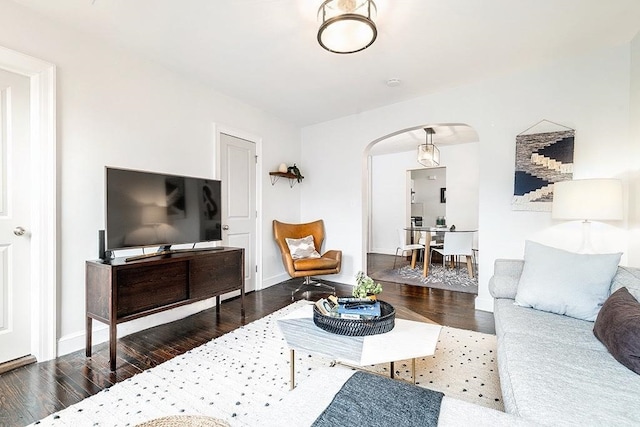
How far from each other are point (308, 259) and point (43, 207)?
2.70m

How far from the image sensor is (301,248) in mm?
4266

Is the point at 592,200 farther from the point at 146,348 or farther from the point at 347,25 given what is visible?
the point at 146,348

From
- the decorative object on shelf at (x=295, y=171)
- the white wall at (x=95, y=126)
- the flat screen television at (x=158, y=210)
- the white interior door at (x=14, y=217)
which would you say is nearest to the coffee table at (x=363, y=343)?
the flat screen television at (x=158, y=210)

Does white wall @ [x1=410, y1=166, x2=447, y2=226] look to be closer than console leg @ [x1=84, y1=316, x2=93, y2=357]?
No

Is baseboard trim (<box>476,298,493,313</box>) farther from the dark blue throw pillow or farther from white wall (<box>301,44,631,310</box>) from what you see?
the dark blue throw pillow

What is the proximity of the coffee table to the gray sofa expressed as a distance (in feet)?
1.26

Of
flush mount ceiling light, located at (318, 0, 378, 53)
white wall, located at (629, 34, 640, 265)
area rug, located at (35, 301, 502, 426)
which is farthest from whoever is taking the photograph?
white wall, located at (629, 34, 640, 265)

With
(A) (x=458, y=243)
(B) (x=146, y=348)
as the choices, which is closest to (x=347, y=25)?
(B) (x=146, y=348)

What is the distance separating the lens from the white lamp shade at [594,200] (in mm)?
2318

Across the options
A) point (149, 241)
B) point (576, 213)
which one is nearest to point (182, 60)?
Result: point (149, 241)

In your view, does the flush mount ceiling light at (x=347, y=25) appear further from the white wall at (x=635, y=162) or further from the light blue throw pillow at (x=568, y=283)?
the white wall at (x=635, y=162)

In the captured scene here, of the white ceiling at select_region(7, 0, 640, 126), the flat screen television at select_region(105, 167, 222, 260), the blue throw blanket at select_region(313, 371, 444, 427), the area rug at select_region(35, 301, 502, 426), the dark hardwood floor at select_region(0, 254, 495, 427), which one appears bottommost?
the dark hardwood floor at select_region(0, 254, 495, 427)

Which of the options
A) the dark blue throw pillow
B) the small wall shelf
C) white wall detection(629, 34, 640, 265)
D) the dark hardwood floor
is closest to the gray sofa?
the dark blue throw pillow

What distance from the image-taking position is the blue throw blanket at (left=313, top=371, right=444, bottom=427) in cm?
90
